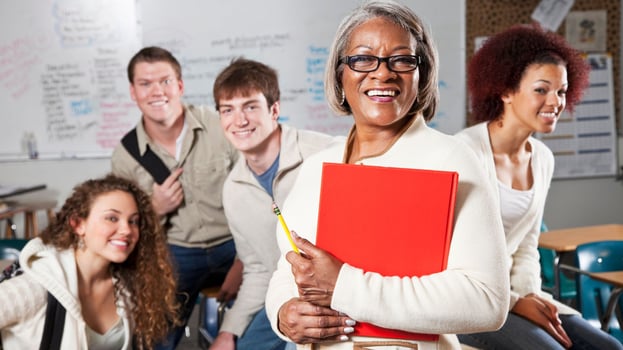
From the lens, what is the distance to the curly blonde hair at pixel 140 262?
7.39 ft

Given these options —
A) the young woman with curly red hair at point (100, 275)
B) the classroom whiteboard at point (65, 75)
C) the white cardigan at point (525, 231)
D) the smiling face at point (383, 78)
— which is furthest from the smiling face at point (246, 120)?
the classroom whiteboard at point (65, 75)

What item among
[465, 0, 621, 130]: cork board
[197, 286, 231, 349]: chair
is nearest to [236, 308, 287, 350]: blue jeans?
[197, 286, 231, 349]: chair

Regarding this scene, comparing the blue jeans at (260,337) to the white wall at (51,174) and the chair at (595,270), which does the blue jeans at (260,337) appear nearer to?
the chair at (595,270)

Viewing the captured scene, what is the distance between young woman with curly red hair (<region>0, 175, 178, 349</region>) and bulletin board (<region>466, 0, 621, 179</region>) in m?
3.65

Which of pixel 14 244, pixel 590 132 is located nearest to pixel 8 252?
pixel 14 244

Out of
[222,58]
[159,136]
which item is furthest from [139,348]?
[222,58]

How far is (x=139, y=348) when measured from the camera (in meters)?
2.26

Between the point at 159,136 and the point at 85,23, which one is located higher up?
the point at 85,23

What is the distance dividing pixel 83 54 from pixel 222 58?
37.7 inches

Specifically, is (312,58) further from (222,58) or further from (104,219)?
(104,219)

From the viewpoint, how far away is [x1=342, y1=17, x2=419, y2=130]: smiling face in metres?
1.20

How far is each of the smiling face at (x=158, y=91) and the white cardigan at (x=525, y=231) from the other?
1.43 meters

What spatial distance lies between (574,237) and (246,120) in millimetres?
1980

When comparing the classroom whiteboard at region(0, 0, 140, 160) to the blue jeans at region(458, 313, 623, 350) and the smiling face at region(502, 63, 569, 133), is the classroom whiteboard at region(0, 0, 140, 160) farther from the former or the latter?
the blue jeans at region(458, 313, 623, 350)
